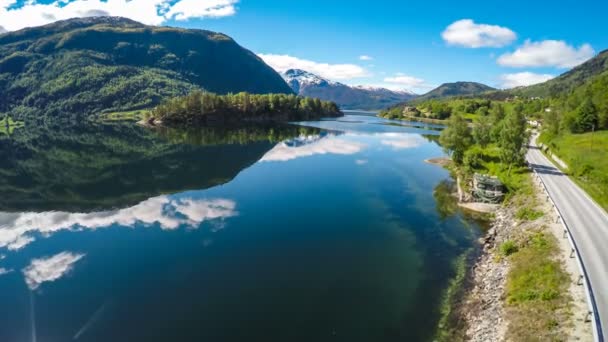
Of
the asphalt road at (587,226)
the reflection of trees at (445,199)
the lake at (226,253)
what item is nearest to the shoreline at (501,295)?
the asphalt road at (587,226)

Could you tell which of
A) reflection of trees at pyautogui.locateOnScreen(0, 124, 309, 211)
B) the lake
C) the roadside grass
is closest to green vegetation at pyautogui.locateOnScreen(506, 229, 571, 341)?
the lake

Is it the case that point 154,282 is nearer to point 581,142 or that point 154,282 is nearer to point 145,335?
point 145,335

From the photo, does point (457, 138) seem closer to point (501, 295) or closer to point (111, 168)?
point (501, 295)

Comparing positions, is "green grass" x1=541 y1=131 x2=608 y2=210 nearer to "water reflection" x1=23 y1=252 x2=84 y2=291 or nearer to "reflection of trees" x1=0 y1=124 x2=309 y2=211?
"water reflection" x1=23 y1=252 x2=84 y2=291

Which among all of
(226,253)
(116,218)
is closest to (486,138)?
(226,253)

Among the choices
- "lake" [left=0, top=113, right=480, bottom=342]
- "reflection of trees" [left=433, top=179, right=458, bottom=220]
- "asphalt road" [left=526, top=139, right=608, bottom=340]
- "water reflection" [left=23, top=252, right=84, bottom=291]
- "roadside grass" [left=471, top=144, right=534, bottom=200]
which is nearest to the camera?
"asphalt road" [left=526, top=139, right=608, bottom=340]
